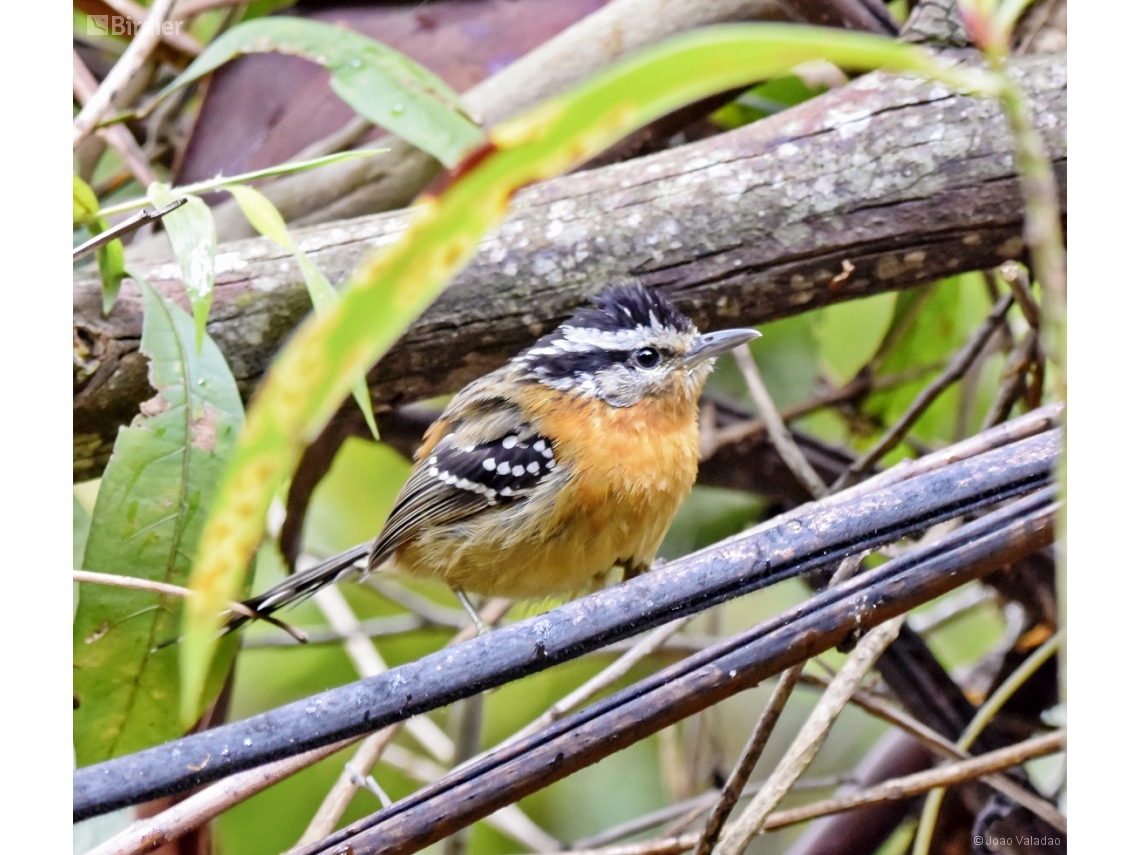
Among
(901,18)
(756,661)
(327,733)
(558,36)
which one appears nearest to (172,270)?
(558,36)

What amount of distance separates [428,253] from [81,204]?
1.65 metres

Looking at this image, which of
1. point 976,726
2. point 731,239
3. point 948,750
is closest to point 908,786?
point 948,750

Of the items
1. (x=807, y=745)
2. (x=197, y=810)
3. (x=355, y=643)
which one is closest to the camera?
(x=197, y=810)

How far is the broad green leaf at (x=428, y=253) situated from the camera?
2.03 ft

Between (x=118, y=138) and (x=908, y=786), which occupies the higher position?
(x=118, y=138)

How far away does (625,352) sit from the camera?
7.29ft

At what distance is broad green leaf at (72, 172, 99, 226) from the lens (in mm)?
2008

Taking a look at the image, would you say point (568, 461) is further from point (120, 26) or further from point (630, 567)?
point (120, 26)

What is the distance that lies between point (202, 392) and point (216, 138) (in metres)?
1.09

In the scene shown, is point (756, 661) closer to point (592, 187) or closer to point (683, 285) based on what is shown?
point (683, 285)

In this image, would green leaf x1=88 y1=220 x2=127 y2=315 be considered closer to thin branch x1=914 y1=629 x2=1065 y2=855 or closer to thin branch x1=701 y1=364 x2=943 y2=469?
thin branch x1=701 y1=364 x2=943 y2=469

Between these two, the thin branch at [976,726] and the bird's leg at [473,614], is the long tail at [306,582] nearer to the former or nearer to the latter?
the bird's leg at [473,614]

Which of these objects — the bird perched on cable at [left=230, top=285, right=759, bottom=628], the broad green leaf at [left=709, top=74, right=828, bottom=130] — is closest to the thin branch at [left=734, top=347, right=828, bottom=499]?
the bird perched on cable at [left=230, top=285, right=759, bottom=628]
